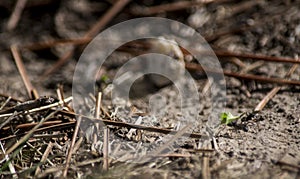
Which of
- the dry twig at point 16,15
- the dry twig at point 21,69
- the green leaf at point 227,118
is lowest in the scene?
the green leaf at point 227,118

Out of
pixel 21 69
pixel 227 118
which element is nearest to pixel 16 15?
pixel 21 69

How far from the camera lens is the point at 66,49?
81.0 inches

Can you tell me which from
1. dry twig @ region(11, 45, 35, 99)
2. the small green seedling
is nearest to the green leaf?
the small green seedling

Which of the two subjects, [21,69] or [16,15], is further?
[16,15]

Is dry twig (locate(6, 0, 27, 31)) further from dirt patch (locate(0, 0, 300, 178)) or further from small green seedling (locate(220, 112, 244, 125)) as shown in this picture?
small green seedling (locate(220, 112, 244, 125))

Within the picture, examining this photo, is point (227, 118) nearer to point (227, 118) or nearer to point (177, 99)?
point (227, 118)

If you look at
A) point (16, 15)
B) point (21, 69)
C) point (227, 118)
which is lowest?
point (227, 118)

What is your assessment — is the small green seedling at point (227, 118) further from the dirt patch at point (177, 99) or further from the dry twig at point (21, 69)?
the dry twig at point (21, 69)

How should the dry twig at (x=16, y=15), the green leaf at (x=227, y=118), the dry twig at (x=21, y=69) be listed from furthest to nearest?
the dry twig at (x=16, y=15)
the dry twig at (x=21, y=69)
the green leaf at (x=227, y=118)

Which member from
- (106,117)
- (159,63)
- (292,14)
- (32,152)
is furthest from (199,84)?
(32,152)

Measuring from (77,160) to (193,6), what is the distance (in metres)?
0.99

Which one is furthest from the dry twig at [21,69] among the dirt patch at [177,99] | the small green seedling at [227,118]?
the small green seedling at [227,118]

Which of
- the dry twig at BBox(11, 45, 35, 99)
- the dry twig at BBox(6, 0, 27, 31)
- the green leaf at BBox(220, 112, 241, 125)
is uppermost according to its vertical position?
the dry twig at BBox(6, 0, 27, 31)

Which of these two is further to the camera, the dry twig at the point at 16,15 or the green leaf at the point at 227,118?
the dry twig at the point at 16,15
